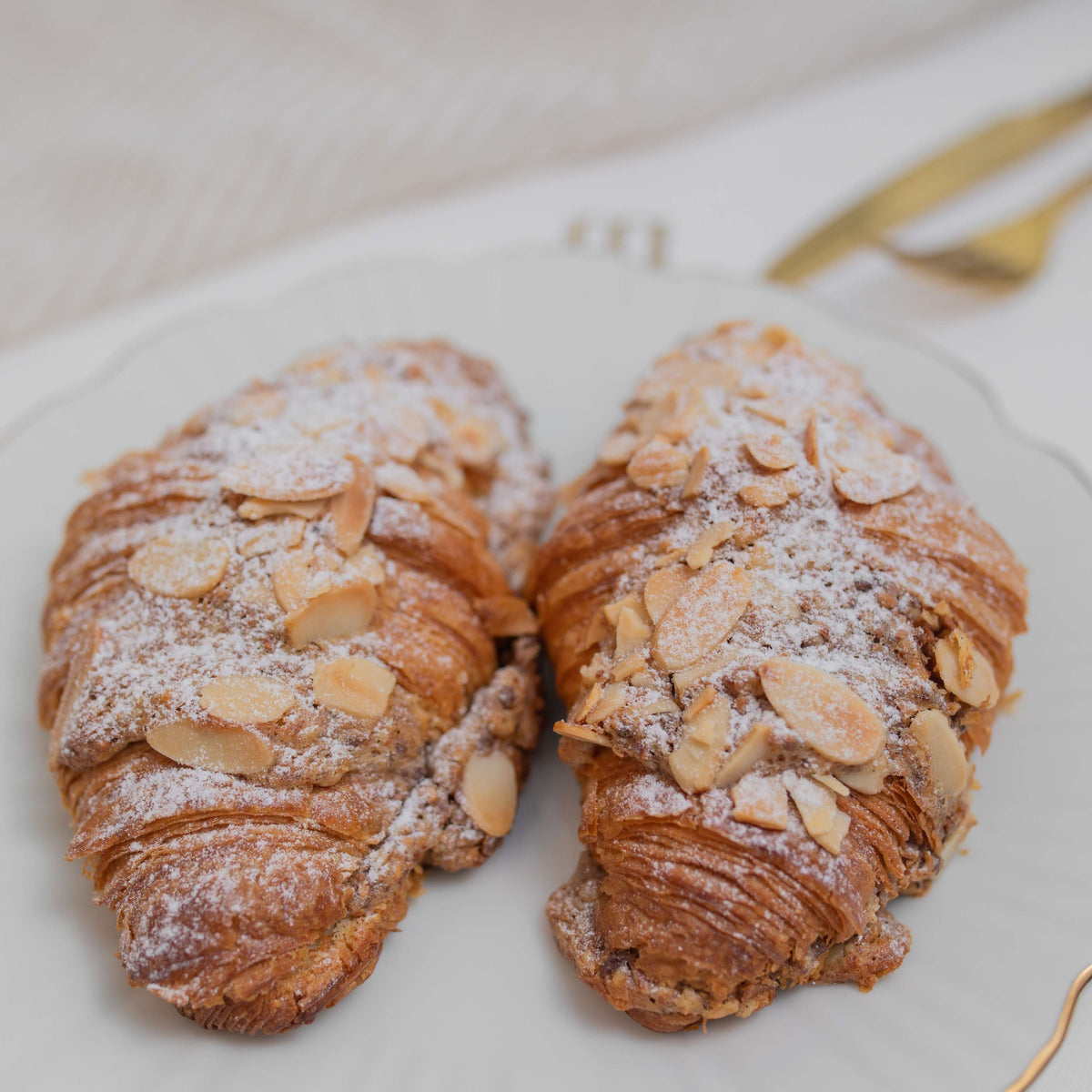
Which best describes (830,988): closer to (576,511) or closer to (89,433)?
(576,511)

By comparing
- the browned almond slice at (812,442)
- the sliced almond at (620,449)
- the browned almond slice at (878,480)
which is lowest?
the sliced almond at (620,449)

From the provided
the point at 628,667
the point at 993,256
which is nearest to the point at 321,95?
the point at 993,256

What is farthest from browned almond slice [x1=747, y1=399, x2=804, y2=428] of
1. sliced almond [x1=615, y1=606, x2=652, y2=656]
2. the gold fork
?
the gold fork

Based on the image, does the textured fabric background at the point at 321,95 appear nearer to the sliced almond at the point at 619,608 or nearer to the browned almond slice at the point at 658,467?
the browned almond slice at the point at 658,467

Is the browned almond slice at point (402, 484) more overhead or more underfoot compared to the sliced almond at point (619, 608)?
more overhead

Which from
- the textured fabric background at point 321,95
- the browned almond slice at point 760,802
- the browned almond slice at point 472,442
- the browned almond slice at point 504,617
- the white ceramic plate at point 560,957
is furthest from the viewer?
the textured fabric background at point 321,95

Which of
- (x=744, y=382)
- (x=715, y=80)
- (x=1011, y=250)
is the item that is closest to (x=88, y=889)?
(x=744, y=382)

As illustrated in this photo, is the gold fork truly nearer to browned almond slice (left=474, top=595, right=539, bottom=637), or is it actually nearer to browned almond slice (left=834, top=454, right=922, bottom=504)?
browned almond slice (left=834, top=454, right=922, bottom=504)

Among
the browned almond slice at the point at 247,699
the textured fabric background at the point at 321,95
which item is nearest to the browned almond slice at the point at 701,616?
the browned almond slice at the point at 247,699
